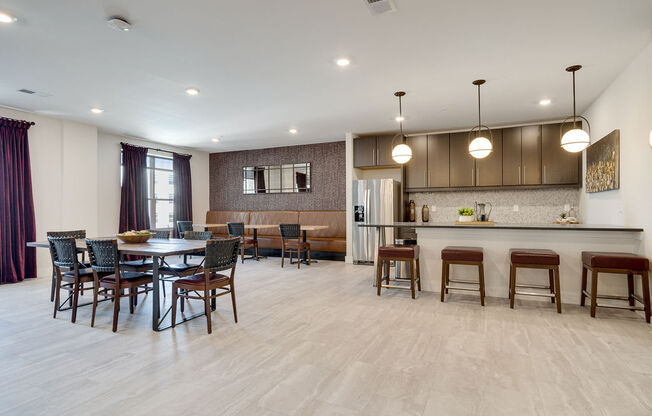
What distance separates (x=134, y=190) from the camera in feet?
23.6

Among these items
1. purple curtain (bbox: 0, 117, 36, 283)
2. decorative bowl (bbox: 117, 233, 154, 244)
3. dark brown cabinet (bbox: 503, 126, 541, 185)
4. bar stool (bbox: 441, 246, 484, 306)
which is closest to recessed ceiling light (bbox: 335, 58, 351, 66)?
bar stool (bbox: 441, 246, 484, 306)

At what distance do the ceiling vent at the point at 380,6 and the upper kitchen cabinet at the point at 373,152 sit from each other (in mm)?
4287

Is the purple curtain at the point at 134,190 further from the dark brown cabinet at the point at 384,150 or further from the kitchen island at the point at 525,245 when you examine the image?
the kitchen island at the point at 525,245

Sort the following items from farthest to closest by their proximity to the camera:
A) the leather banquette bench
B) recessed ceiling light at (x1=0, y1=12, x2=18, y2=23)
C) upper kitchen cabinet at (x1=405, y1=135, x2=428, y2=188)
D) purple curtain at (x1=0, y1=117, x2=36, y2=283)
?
1. the leather banquette bench
2. upper kitchen cabinet at (x1=405, y1=135, x2=428, y2=188)
3. purple curtain at (x1=0, y1=117, x2=36, y2=283)
4. recessed ceiling light at (x1=0, y1=12, x2=18, y2=23)

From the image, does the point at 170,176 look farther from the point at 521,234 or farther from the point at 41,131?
the point at 521,234

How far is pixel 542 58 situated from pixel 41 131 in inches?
281

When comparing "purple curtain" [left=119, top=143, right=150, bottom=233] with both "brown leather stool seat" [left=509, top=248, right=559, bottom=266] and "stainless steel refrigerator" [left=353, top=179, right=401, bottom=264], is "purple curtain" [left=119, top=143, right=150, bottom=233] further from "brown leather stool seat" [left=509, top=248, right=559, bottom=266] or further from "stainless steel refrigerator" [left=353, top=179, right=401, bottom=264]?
"brown leather stool seat" [left=509, top=248, right=559, bottom=266]

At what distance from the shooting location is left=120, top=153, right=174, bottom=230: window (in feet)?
25.9

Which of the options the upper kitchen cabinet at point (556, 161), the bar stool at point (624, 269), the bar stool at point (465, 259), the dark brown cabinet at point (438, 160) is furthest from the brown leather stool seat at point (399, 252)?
the upper kitchen cabinet at point (556, 161)

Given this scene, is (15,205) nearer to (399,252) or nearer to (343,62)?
(343,62)

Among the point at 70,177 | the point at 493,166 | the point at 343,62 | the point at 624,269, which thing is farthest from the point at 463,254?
the point at 70,177

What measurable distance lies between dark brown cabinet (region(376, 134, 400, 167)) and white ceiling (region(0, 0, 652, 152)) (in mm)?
1179

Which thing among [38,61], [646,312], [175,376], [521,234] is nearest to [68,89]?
[38,61]

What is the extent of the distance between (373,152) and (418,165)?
0.92 m
